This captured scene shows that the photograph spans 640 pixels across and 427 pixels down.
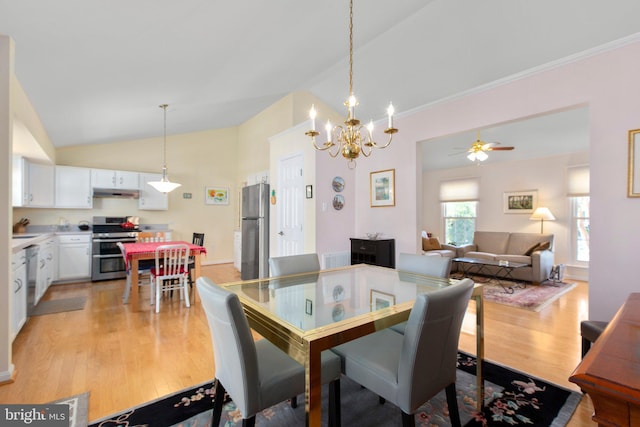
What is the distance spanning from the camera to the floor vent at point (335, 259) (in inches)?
171

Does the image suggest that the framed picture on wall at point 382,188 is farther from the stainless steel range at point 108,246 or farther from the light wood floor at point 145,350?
the stainless steel range at point 108,246

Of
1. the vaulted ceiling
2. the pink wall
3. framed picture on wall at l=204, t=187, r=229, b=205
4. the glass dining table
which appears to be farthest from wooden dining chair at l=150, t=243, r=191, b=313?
the pink wall

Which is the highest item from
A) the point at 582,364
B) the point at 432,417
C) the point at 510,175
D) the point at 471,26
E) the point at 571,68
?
the point at 471,26

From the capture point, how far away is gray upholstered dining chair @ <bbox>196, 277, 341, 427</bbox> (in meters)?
1.23

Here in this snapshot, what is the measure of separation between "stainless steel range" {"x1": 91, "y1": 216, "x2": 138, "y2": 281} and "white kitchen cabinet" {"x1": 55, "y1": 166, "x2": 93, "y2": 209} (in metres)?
0.37

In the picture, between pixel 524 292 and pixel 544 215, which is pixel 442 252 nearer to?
pixel 524 292

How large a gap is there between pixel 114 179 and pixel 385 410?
6.01 m

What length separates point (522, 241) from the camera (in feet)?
19.0

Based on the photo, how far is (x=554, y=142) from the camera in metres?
5.34

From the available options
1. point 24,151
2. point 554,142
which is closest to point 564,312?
point 554,142

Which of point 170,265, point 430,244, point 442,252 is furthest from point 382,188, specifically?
point 170,265

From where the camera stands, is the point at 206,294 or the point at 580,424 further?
the point at 580,424

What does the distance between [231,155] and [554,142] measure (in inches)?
265

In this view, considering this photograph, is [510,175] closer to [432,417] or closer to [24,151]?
[432,417]
